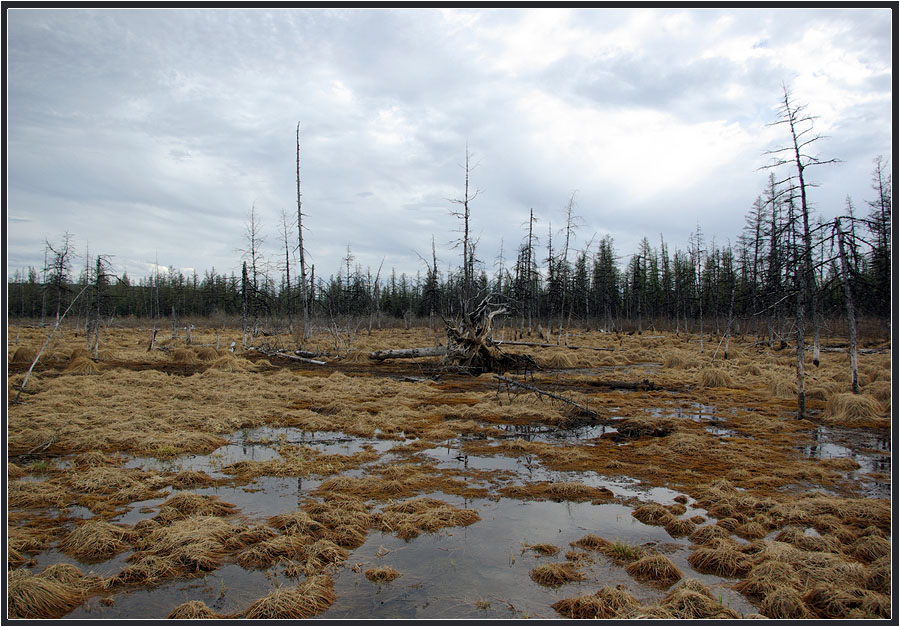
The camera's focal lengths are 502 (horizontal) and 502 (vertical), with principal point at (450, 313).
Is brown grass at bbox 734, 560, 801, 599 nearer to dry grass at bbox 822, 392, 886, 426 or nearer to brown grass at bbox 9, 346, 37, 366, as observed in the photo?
dry grass at bbox 822, 392, 886, 426

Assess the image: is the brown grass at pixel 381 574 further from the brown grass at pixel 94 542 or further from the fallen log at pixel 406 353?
the fallen log at pixel 406 353

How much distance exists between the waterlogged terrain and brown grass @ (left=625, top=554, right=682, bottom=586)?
23 millimetres

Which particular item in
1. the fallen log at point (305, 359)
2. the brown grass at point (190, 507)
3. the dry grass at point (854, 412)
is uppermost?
the fallen log at point (305, 359)

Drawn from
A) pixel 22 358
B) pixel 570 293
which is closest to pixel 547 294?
pixel 570 293

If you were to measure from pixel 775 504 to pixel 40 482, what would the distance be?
9959mm

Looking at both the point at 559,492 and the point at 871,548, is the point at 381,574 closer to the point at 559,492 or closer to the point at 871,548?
the point at 559,492

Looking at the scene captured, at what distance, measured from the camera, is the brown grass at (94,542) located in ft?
16.7

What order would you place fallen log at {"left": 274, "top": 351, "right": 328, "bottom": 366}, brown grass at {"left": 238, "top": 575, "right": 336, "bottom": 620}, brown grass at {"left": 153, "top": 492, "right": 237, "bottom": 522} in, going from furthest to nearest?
fallen log at {"left": 274, "top": 351, "right": 328, "bottom": 366}
brown grass at {"left": 153, "top": 492, "right": 237, "bottom": 522}
brown grass at {"left": 238, "top": 575, "right": 336, "bottom": 620}

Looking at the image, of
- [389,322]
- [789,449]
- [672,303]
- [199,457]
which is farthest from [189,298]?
[789,449]

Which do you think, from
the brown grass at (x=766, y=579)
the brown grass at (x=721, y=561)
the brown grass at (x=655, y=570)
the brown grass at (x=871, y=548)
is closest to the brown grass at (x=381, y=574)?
the brown grass at (x=655, y=570)

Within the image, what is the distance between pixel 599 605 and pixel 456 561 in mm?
1509

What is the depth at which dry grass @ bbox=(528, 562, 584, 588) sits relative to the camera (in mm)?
4742

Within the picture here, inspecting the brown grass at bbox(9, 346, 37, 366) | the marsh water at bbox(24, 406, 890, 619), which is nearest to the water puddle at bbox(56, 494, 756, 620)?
the marsh water at bbox(24, 406, 890, 619)

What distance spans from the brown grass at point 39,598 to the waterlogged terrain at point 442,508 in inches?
0.7
